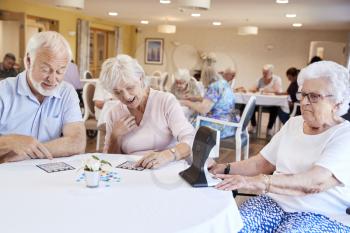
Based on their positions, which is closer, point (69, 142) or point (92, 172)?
point (92, 172)

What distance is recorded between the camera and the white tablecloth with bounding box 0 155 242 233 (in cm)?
116

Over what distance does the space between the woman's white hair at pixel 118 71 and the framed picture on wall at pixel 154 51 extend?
12.2m

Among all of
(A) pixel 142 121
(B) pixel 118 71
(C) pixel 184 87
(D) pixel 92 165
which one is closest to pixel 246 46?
(C) pixel 184 87

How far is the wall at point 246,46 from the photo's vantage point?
1262 cm

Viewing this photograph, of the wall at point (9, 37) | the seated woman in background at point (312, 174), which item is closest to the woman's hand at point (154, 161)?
the seated woman in background at point (312, 174)

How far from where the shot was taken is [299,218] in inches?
64.8

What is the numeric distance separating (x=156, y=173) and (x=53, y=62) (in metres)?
0.76

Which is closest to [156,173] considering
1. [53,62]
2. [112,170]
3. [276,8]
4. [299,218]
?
[112,170]

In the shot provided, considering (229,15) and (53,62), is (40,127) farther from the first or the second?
(229,15)

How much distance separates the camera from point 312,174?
5.17ft

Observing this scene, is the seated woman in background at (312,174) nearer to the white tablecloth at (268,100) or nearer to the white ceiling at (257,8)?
the white tablecloth at (268,100)

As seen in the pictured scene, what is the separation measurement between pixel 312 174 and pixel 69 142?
3.82 feet

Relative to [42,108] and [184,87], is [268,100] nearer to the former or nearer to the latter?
[184,87]

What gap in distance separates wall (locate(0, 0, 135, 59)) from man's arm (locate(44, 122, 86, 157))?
781 centimetres
